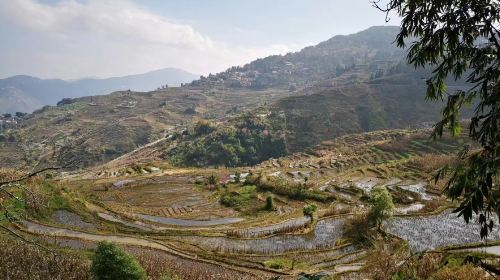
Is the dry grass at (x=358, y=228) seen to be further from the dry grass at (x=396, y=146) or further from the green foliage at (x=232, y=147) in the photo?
the green foliage at (x=232, y=147)

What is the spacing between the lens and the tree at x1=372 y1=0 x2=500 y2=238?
7.06 metres

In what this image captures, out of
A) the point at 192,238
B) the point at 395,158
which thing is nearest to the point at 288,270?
the point at 192,238

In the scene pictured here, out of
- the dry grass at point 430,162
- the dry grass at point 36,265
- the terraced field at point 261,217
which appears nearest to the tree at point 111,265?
the dry grass at point 36,265

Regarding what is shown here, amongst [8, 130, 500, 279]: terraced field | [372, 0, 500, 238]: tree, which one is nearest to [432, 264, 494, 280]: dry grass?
[372, 0, 500, 238]: tree

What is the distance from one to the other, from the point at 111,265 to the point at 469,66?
532 inches

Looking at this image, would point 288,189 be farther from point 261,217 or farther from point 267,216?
point 261,217

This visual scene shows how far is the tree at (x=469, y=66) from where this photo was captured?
706cm

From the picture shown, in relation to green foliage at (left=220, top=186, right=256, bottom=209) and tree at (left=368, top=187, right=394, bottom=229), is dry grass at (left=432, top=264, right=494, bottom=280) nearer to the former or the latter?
tree at (left=368, top=187, right=394, bottom=229)

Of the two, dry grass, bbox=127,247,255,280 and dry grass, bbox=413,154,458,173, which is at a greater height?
dry grass, bbox=127,247,255,280

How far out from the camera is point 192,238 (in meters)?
36.8

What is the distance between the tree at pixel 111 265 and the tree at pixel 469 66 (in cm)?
1228

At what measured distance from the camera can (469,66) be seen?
844cm

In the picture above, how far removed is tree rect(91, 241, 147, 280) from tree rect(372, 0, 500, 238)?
12.3m

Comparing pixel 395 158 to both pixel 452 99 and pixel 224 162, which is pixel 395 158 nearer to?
pixel 224 162
